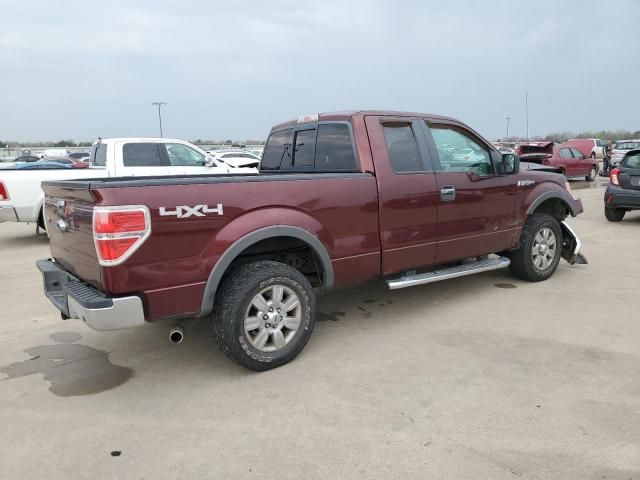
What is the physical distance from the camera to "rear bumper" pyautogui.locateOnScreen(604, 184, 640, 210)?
31.2 feet

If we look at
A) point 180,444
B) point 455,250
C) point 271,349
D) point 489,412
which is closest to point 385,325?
point 455,250

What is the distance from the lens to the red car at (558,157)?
750 inches

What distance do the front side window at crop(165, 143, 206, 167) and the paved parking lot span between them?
18.3 feet

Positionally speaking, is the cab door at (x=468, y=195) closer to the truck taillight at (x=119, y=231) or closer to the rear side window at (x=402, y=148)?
the rear side window at (x=402, y=148)

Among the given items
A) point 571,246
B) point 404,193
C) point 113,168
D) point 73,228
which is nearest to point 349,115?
point 404,193

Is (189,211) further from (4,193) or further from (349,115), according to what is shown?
(4,193)

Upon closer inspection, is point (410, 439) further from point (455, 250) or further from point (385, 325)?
point (455, 250)

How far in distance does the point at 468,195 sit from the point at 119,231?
3267 millimetres

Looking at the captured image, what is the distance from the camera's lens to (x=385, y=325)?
4.58 metres

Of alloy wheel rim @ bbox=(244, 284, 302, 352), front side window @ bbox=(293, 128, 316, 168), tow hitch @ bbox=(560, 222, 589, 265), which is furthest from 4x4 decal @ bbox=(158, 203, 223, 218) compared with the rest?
tow hitch @ bbox=(560, 222, 589, 265)

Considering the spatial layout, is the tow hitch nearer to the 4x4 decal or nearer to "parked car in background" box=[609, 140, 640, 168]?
the 4x4 decal

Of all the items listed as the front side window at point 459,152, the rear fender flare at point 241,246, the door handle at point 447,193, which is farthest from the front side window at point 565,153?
the rear fender flare at point 241,246

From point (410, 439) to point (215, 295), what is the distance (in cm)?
162

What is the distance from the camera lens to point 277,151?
5312mm
